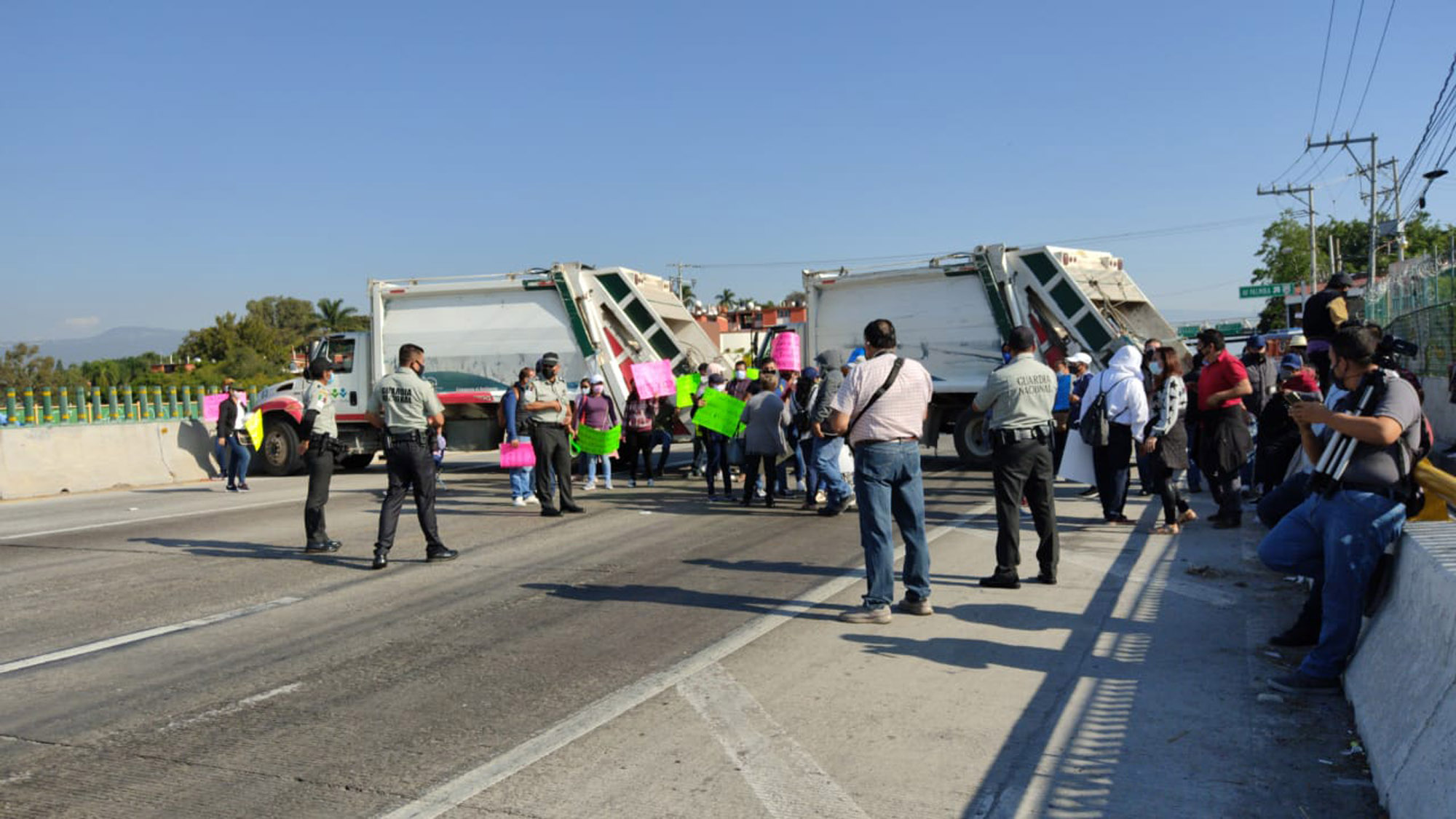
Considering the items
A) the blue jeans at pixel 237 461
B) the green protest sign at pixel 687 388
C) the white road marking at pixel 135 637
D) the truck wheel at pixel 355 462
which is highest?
the green protest sign at pixel 687 388

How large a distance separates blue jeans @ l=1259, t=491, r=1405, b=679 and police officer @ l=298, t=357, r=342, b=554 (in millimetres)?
7637

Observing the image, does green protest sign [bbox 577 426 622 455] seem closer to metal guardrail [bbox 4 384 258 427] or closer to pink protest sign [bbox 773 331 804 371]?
pink protest sign [bbox 773 331 804 371]

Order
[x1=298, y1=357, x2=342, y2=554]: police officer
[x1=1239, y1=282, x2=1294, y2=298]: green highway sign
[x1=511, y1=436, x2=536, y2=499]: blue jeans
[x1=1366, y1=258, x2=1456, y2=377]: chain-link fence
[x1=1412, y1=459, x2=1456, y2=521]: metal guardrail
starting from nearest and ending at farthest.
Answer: [x1=1412, y1=459, x2=1456, y2=521]: metal guardrail
[x1=298, y1=357, x2=342, y2=554]: police officer
[x1=1366, y1=258, x2=1456, y2=377]: chain-link fence
[x1=511, y1=436, x2=536, y2=499]: blue jeans
[x1=1239, y1=282, x2=1294, y2=298]: green highway sign

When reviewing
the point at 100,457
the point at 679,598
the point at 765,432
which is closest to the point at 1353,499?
the point at 679,598

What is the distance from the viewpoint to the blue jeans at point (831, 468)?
436 inches

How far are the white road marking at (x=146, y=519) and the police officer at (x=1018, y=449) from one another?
380 inches

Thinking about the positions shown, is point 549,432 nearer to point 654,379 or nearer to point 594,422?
point 594,422

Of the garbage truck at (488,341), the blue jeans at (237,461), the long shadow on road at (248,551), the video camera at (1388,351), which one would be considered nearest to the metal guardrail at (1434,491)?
the video camera at (1388,351)

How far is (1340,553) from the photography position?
15.1 ft

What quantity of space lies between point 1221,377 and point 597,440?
7.80m

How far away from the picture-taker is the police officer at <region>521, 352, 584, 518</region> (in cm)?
1150

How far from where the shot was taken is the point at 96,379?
6019 cm

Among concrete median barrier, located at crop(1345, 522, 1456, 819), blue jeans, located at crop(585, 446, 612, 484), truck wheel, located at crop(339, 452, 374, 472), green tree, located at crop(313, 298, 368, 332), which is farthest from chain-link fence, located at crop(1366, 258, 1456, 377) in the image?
green tree, located at crop(313, 298, 368, 332)

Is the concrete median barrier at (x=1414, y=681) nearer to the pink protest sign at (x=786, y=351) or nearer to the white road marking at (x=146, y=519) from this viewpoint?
the pink protest sign at (x=786, y=351)
